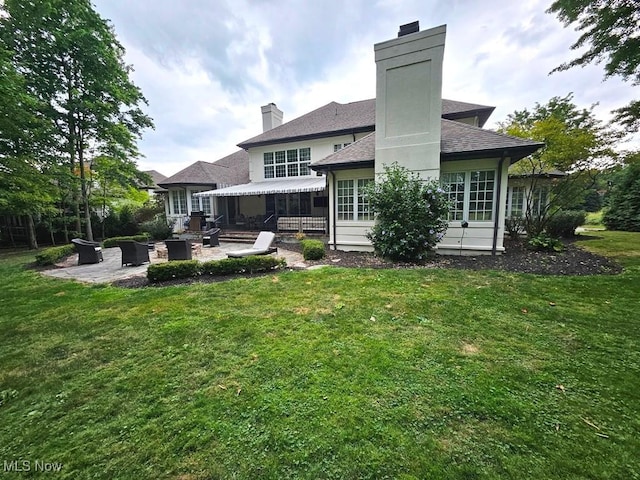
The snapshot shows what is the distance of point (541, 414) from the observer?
101 inches

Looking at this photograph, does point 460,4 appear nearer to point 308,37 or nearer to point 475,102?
point 308,37

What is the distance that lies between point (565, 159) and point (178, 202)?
86.3ft

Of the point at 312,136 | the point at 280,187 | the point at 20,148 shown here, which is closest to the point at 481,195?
the point at 280,187

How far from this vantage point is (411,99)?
10156mm

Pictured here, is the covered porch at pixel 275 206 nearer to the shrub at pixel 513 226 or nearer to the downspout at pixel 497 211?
the downspout at pixel 497 211

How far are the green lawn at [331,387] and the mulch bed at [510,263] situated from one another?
2082mm

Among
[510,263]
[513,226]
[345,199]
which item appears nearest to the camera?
[510,263]

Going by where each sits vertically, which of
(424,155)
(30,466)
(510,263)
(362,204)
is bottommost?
(30,466)

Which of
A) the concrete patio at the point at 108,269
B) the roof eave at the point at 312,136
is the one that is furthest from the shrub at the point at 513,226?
the concrete patio at the point at 108,269

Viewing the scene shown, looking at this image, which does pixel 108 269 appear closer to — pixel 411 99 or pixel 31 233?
pixel 31 233

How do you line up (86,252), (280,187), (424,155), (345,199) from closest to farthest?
1. (424,155)
2. (86,252)
3. (345,199)
4. (280,187)

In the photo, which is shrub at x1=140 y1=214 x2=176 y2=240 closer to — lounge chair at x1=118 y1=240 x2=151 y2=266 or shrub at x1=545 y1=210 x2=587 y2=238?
lounge chair at x1=118 y1=240 x2=151 y2=266

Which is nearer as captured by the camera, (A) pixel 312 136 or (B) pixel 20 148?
(B) pixel 20 148

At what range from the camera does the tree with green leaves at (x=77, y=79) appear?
541 inches
